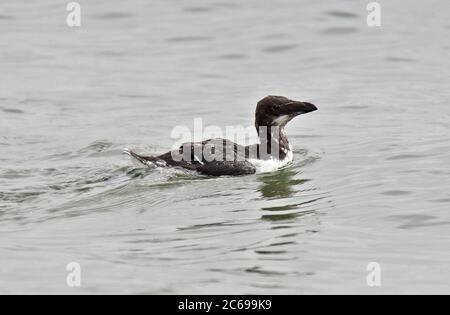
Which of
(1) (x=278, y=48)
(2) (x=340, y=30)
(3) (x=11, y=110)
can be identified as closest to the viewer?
(3) (x=11, y=110)

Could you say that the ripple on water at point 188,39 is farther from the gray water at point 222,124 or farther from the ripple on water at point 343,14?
the ripple on water at point 343,14

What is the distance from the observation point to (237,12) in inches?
865

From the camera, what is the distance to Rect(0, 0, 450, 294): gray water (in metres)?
9.12

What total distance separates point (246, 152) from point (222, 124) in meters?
3.10

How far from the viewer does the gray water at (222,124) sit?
9125mm

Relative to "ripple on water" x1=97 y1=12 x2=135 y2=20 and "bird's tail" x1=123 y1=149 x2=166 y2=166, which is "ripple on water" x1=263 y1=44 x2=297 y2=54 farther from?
"bird's tail" x1=123 y1=149 x2=166 y2=166

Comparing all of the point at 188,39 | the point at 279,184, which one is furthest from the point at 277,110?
the point at 188,39

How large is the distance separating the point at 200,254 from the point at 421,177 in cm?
399

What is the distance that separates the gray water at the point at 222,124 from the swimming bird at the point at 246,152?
0.62 feet

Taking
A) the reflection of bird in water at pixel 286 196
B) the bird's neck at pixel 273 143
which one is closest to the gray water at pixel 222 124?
the reflection of bird in water at pixel 286 196

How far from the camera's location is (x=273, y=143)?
12.7 metres

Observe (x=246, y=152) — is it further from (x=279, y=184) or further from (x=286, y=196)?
(x=286, y=196)

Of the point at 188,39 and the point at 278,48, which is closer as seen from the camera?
the point at 278,48
